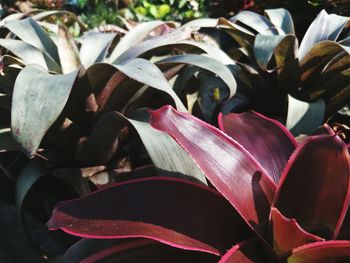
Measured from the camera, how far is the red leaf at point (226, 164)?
829 mm

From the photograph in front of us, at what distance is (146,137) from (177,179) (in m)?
0.18

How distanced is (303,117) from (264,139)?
0.40 metres

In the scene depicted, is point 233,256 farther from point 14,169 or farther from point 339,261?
point 14,169

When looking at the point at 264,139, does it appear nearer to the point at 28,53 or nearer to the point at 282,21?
the point at 28,53

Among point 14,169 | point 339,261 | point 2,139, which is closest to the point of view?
point 339,261

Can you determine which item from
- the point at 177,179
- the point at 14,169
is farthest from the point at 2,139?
the point at 177,179

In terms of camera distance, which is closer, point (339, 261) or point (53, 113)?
point (339, 261)

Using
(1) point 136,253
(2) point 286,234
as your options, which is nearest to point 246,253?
(2) point 286,234

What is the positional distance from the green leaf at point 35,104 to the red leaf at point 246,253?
426 mm

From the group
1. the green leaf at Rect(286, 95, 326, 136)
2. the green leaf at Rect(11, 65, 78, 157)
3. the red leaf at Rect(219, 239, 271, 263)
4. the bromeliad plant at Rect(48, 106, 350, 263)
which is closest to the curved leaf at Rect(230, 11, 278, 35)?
the green leaf at Rect(286, 95, 326, 136)

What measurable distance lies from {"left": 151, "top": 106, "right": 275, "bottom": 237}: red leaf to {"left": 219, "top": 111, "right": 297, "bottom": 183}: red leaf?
0.08 m

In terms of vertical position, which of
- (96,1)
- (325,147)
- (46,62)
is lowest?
(96,1)

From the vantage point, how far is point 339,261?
2.48 ft

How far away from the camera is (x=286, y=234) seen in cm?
75
